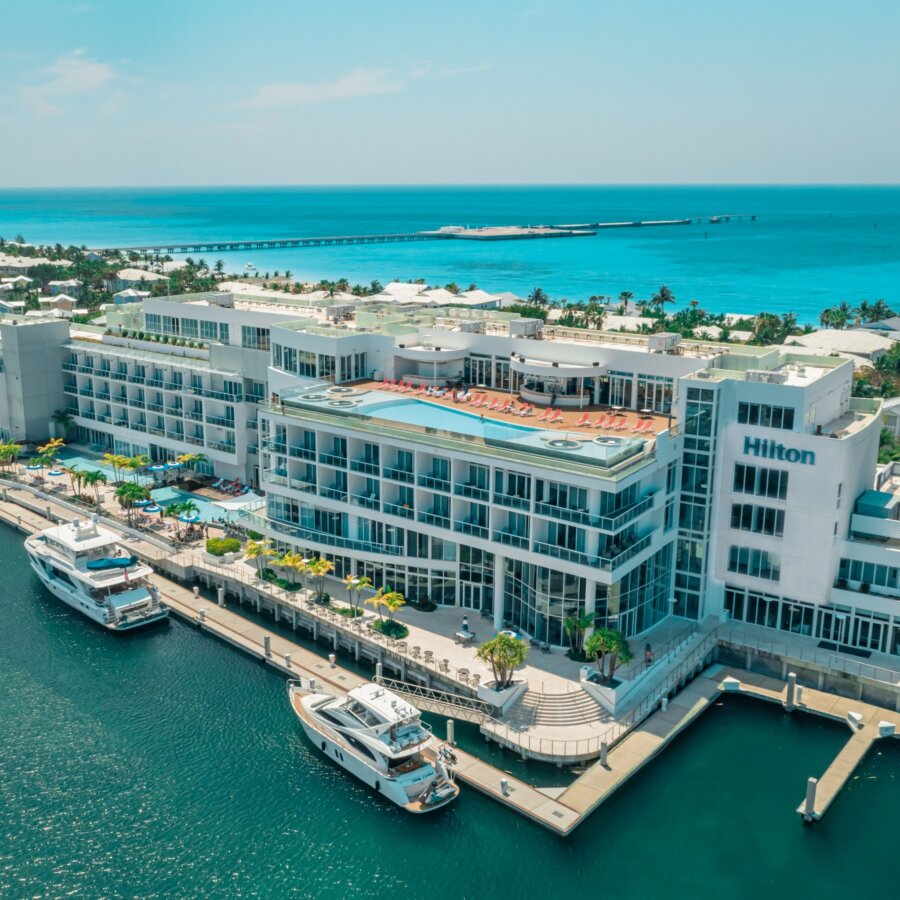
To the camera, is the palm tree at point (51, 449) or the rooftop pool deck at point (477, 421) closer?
the rooftop pool deck at point (477, 421)

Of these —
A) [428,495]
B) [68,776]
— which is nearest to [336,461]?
[428,495]

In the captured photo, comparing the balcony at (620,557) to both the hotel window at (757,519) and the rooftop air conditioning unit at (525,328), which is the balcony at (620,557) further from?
the rooftop air conditioning unit at (525,328)

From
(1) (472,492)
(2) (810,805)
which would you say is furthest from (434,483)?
(2) (810,805)

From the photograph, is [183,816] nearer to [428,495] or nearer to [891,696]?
[428,495]

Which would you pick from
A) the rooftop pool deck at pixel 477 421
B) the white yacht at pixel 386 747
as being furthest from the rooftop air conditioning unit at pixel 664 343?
the white yacht at pixel 386 747

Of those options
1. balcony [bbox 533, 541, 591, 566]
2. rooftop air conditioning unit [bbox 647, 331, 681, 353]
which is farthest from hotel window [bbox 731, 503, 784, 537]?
rooftop air conditioning unit [bbox 647, 331, 681, 353]
